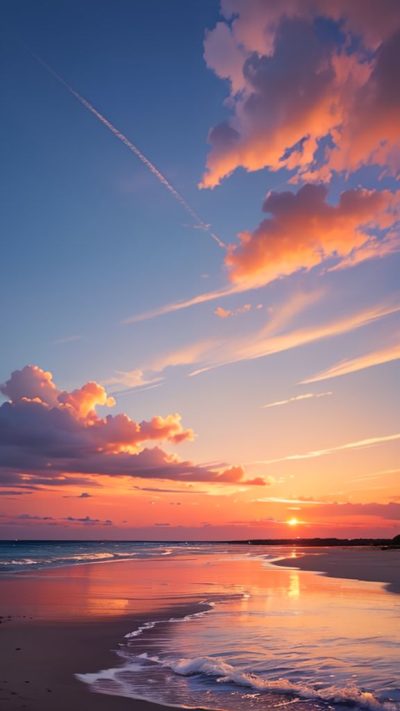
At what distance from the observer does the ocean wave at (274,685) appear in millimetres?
10641

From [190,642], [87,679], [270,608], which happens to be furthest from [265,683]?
[270,608]

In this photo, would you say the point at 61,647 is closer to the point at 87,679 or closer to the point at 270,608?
the point at 87,679

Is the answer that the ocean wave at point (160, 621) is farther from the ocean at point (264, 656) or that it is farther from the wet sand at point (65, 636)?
the wet sand at point (65, 636)

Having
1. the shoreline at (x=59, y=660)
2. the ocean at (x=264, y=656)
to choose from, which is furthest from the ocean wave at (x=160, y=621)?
the shoreline at (x=59, y=660)

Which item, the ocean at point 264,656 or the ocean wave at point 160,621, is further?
the ocean wave at point 160,621

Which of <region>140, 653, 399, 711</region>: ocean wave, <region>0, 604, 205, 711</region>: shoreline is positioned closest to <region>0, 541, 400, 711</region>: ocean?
<region>140, 653, 399, 711</region>: ocean wave

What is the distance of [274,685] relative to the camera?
1181 centimetres

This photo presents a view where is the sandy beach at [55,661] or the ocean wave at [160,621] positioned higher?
the sandy beach at [55,661]

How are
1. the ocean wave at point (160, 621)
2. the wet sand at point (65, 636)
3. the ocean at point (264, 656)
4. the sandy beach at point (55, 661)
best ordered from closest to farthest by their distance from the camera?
the sandy beach at point (55, 661)
the wet sand at point (65, 636)
the ocean at point (264, 656)
the ocean wave at point (160, 621)

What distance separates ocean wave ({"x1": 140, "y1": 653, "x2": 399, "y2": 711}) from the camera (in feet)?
34.9

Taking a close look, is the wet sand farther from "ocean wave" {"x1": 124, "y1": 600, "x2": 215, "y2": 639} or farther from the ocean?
the ocean

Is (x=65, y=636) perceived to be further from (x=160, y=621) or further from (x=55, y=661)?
(x=160, y=621)

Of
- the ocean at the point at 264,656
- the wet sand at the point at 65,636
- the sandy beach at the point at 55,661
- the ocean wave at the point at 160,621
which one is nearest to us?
the sandy beach at the point at 55,661

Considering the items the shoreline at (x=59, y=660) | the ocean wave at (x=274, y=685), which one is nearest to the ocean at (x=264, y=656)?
the ocean wave at (x=274, y=685)
